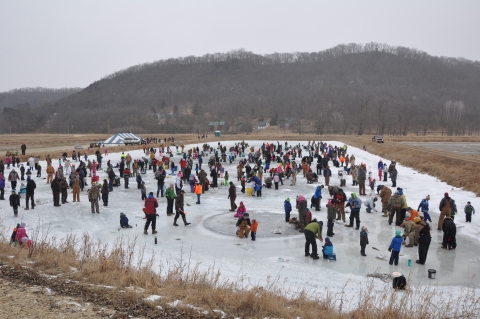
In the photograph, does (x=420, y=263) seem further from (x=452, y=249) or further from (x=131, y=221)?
(x=131, y=221)

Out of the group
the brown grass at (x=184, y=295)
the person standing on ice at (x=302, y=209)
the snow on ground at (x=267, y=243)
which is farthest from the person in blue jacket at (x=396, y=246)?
the person standing on ice at (x=302, y=209)

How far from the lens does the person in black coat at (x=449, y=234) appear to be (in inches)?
406

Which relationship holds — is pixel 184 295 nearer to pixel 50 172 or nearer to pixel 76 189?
pixel 76 189

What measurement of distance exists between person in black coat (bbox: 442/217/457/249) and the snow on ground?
31 cm

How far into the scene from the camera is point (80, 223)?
12.8 metres

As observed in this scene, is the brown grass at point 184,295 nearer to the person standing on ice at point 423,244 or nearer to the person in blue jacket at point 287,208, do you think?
the person standing on ice at point 423,244

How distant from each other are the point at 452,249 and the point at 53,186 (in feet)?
48.5

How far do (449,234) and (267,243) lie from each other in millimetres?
5229

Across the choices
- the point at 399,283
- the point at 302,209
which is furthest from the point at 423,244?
the point at 302,209

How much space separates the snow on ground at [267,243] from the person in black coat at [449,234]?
309 millimetres

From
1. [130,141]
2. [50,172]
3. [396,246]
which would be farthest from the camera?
[130,141]

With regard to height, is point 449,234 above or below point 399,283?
above

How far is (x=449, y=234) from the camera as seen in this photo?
10336mm

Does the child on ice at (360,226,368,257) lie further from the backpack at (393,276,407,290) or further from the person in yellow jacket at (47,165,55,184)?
the person in yellow jacket at (47,165,55,184)
